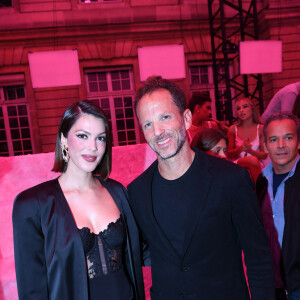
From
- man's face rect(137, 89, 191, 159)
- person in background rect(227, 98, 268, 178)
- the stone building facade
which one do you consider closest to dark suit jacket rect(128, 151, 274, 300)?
man's face rect(137, 89, 191, 159)

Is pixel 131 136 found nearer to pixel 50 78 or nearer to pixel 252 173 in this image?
pixel 50 78

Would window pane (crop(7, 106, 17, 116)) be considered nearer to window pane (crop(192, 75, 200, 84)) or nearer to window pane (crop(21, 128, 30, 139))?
window pane (crop(21, 128, 30, 139))

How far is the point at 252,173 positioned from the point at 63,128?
1.87 meters

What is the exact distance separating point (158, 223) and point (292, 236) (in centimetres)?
81

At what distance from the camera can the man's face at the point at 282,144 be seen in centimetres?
186

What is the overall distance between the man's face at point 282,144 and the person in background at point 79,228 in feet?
3.37

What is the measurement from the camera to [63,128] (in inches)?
66.4

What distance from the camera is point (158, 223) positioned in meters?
1.48

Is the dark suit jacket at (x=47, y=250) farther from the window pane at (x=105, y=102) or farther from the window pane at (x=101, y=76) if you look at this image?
the window pane at (x=105, y=102)

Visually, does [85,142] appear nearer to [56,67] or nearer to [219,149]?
[219,149]

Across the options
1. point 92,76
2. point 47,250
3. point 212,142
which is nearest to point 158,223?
point 47,250

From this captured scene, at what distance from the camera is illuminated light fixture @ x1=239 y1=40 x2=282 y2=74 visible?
618cm

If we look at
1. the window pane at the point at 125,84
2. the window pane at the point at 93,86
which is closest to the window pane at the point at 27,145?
the window pane at the point at 93,86

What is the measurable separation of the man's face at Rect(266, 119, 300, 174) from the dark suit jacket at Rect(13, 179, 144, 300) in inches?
52.9
